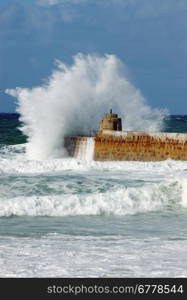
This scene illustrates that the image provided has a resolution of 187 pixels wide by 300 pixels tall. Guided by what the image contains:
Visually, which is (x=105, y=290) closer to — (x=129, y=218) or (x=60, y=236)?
(x=60, y=236)

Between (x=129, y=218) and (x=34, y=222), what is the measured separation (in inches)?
73.5

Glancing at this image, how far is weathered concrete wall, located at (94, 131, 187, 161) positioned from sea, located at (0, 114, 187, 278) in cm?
35

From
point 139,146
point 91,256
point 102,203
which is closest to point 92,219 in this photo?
point 102,203

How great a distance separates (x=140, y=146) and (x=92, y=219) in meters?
8.68

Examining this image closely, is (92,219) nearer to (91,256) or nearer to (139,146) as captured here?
(91,256)

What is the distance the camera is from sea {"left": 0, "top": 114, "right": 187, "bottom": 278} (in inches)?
282

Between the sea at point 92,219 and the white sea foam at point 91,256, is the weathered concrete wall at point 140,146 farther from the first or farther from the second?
the white sea foam at point 91,256

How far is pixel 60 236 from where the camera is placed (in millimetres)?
9250

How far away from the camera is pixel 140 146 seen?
19.9 metres

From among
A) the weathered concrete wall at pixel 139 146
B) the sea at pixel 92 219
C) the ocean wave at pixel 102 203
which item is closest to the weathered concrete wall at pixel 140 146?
the weathered concrete wall at pixel 139 146

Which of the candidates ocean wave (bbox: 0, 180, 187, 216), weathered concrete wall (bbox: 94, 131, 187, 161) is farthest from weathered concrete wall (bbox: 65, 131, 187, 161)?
ocean wave (bbox: 0, 180, 187, 216)

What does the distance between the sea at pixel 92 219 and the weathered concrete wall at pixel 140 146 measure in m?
0.35

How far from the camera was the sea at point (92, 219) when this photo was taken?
7.15 meters

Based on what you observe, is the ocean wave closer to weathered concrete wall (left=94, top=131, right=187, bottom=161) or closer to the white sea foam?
the white sea foam
